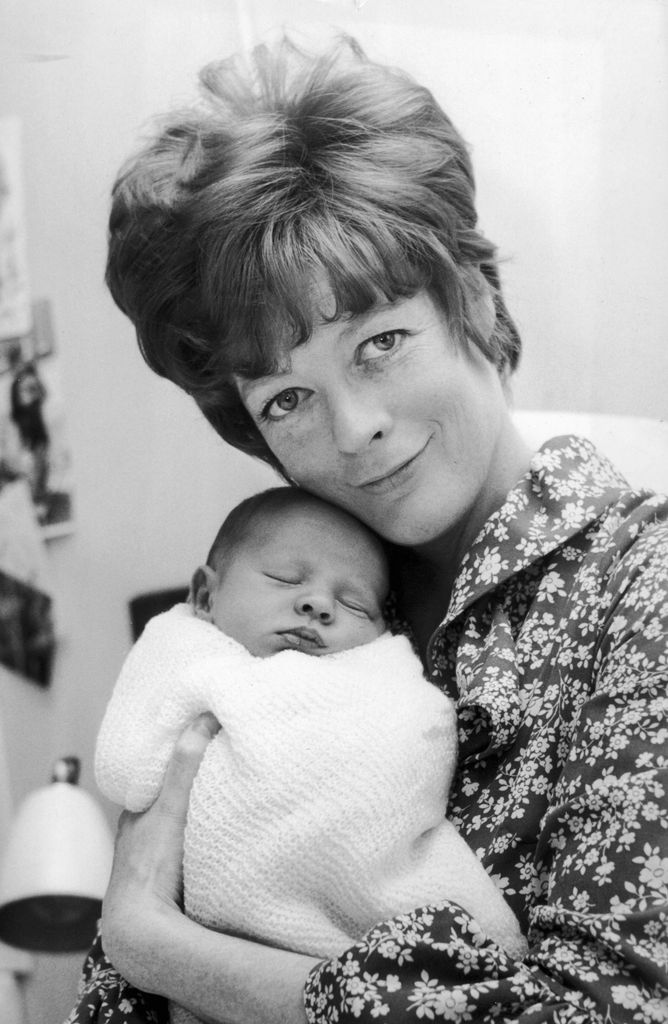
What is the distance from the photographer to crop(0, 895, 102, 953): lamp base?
1.62m

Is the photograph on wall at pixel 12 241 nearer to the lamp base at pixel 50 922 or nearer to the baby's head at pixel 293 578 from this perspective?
the baby's head at pixel 293 578

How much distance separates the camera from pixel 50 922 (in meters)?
1.64

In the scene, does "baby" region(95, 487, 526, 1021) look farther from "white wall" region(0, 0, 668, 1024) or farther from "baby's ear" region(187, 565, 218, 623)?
"white wall" region(0, 0, 668, 1024)

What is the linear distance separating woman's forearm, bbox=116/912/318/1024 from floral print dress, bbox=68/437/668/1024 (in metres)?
0.05

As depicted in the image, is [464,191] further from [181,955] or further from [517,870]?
[181,955]

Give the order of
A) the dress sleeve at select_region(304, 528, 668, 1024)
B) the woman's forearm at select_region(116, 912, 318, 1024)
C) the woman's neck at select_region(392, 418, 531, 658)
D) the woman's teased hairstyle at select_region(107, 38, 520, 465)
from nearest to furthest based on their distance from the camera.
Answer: the dress sleeve at select_region(304, 528, 668, 1024) < the woman's forearm at select_region(116, 912, 318, 1024) < the woman's teased hairstyle at select_region(107, 38, 520, 465) < the woman's neck at select_region(392, 418, 531, 658)

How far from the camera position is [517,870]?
1126 mm

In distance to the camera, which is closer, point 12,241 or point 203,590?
point 203,590

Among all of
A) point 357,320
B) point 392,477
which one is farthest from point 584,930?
point 357,320

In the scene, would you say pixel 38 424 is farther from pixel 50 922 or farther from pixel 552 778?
pixel 552 778

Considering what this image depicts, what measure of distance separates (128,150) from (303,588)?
0.74 metres

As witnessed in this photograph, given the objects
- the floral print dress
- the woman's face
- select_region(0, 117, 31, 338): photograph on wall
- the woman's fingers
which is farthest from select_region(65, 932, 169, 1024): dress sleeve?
select_region(0, 117, 31, 338): photograph on wall

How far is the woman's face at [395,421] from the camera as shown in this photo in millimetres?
1289

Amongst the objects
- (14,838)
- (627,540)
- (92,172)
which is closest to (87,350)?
(92,172)
